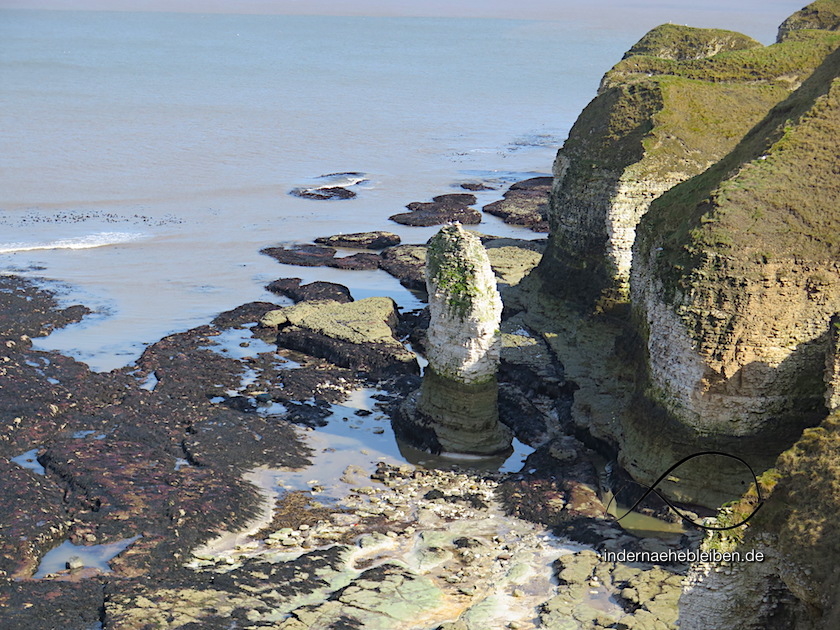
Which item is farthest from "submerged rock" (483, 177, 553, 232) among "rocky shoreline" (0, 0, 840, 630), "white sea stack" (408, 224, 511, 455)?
"white sea stack" (408, 224, 511, 455)

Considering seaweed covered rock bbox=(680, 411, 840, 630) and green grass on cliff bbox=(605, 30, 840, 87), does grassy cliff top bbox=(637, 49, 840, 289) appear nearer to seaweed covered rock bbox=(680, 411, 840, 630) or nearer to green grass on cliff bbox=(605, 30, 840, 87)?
seaweed covered rock bbox=(680, 411, 840, 630)

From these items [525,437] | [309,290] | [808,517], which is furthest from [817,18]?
[808,517]

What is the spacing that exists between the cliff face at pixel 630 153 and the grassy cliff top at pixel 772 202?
3.49 m

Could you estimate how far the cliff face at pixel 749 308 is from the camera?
1533 cm

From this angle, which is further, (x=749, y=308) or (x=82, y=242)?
(x=82, y=242)

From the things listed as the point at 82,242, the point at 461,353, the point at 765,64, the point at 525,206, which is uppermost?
the point at 765,64

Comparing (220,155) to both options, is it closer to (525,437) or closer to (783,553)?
(525,437)

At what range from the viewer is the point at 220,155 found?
160ft

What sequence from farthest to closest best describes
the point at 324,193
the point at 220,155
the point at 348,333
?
the point at 220,155 → the point at 324,193 → the point at 348,333

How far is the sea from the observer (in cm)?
2833

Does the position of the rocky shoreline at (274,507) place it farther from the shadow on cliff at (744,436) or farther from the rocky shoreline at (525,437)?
the shadow on cliff at (744,436)

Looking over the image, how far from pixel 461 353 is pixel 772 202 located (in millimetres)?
5342

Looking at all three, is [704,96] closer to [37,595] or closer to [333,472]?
[333,472]

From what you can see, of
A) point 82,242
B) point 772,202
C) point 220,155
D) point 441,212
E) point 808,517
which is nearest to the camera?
point 808,517
